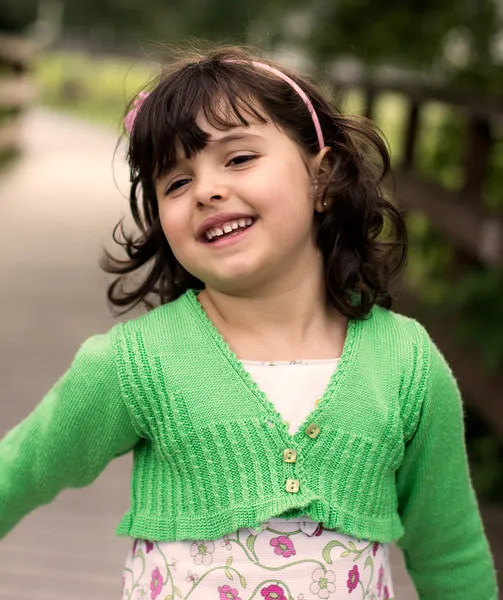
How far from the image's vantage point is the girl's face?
166cm

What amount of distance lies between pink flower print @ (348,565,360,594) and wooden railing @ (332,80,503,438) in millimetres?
1961

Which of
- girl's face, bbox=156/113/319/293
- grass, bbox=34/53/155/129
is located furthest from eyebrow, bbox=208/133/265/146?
grass, bbox=34/53/155/129

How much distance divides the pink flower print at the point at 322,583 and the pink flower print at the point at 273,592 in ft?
0.16

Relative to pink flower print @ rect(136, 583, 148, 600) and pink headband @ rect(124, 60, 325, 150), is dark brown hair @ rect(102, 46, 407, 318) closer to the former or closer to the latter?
pink headband @ rect(124, 60, 325, 150)

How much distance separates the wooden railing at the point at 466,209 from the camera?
13.1 feet

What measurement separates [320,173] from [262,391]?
1.36 ft

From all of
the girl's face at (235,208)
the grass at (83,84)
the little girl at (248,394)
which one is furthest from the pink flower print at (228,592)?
the grass at (83,84)

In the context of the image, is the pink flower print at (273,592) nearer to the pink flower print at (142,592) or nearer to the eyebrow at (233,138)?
the pink flower print at (142,592)

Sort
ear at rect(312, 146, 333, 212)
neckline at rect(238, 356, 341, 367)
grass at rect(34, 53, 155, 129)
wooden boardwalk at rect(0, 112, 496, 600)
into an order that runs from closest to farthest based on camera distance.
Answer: neckline at rect(238, 356, 341, 367), ear at rect(312, 146, 333, 212), wooden boardwalk at rect(0, 112, 496, 600), grass at rect(34, 53, 155, 129)

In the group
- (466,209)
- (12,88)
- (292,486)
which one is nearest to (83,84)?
(12,88)

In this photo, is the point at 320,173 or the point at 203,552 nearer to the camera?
the point at 203,552

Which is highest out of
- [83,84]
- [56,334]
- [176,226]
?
[176,226]

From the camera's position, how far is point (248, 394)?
1.65 meters

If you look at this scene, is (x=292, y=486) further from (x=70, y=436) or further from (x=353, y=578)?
(x=70, y=436)
